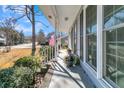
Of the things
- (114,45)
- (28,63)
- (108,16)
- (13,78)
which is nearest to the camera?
(114,45)

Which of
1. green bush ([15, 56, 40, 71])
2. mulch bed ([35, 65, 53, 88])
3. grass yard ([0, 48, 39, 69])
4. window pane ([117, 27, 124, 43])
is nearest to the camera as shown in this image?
window pane ([117, 27, 124, 43])

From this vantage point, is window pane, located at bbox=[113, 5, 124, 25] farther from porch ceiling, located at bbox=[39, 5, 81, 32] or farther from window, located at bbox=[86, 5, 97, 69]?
porch ceiling, located at bbox=[39, 5, 81, 32]

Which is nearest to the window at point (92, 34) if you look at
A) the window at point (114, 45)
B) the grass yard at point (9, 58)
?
the window at point (114, 45)

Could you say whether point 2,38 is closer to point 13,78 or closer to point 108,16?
point 13,78

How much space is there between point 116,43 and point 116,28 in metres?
0.25

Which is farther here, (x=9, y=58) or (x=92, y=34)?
(x=9, y=58)

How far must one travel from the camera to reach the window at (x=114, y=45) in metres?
2.81

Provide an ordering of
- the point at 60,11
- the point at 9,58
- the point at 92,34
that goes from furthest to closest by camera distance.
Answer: the point at 9,58
the point at 60,11
the point at 92,34

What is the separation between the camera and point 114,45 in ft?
10.2

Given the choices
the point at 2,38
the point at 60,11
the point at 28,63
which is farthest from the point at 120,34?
the point at 2,38

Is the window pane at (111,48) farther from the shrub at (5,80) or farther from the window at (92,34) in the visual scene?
the shrub at (5,80)

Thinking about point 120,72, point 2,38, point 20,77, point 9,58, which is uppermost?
point 2,38

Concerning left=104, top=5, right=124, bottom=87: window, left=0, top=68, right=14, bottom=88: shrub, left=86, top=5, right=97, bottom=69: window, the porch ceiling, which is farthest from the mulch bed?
the porch ceiling

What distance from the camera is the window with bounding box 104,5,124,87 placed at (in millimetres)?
2807
